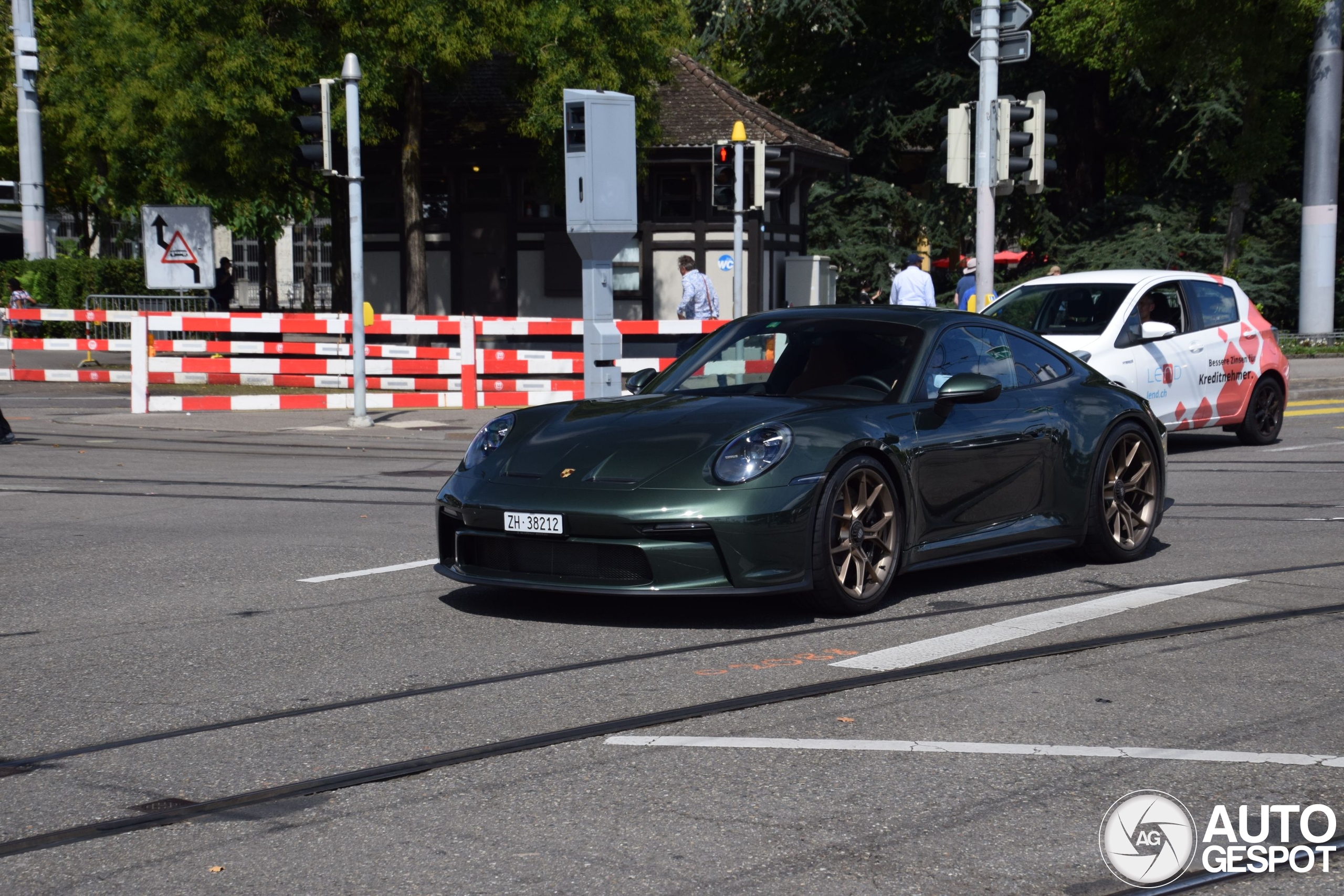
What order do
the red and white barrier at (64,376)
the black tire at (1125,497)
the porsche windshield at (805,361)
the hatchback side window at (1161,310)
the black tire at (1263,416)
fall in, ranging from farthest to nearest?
the red and white barrier at (64,376)
the black tire at (1263,416)
the hatchback side window at (1161,310)
the black tire at (1125,497)
the porsche windshield at (805,361)

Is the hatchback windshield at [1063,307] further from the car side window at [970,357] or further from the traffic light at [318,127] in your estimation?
the traffic light at [318,127]

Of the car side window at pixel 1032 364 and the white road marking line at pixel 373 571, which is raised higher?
the car side window at pixel 1032 364

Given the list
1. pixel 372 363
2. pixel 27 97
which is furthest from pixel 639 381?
pixel 27 97

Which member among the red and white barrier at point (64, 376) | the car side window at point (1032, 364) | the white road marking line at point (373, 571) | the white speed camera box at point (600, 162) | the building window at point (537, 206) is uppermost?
the building window at point (537, 206)

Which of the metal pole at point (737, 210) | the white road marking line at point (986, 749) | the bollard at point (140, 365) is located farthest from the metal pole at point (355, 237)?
the white road marking line at point (986, 749)

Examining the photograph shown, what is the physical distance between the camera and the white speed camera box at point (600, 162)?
46.5 ft

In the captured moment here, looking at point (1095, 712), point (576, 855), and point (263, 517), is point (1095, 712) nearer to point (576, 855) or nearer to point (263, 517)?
point (576, 855)

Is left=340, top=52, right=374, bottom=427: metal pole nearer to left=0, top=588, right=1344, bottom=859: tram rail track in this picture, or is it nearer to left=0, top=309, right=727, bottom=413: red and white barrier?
left=0, top=309, right=727, bottom=413: red and white barrier

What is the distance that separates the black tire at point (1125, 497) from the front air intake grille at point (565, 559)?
276 centimetres

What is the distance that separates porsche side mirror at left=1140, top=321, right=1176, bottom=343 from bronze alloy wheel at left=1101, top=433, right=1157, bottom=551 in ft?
17.2

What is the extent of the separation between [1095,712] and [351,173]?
42.5ft

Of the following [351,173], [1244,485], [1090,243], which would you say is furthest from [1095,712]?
[1090,243]

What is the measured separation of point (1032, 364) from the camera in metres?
8.23

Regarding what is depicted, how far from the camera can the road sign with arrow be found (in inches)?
835
